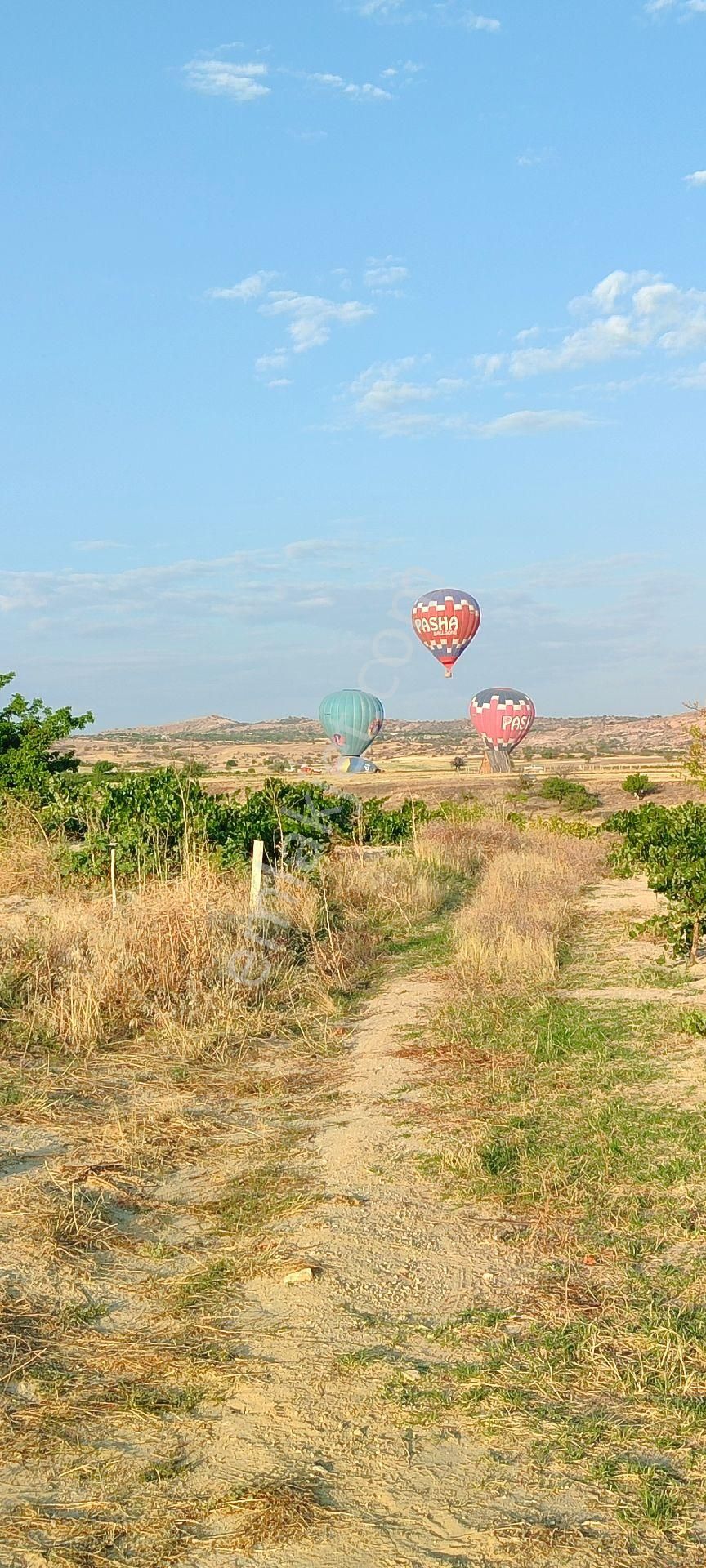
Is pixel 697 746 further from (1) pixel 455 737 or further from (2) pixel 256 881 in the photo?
(1) pixel 455 737

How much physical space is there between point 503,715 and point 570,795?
74.3 feet

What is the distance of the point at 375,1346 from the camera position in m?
4.36

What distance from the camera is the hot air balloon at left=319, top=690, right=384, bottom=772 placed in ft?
253

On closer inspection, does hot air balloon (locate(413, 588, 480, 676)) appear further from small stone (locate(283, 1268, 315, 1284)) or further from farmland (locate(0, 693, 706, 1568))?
small stone (locate(283, 1268, 315, 1284))

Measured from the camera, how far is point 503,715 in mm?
68250

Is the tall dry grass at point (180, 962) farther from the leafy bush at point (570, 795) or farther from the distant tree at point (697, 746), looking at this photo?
the leafy bush at point (570, 795)

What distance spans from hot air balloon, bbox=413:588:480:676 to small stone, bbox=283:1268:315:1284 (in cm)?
5155

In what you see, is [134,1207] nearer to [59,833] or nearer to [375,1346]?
[375,1346]

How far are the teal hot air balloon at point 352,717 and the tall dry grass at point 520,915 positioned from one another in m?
56.8

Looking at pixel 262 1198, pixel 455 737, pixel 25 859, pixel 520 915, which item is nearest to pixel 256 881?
pixel 520 915

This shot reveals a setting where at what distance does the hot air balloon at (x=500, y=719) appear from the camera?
68438 mm

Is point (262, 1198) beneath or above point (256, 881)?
beneath

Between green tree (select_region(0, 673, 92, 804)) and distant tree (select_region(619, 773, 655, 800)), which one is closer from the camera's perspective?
green tree (select_region(0, 673, 92, 804))

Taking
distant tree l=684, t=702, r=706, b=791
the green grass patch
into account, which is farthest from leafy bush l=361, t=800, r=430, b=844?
the green grass patch
